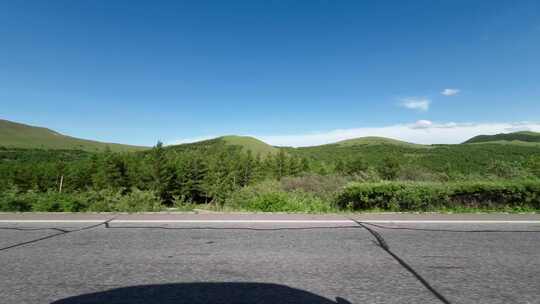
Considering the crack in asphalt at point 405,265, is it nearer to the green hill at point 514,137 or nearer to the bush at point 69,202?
the bush at point 69,202

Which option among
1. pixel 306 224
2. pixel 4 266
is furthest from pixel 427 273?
pixel 4 266

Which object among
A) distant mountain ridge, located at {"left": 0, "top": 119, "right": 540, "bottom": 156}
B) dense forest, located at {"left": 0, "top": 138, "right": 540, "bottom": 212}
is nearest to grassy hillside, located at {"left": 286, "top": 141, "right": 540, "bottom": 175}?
dense forest, located at {"left": 0, "top": 138, "right": 540, "bottom": 212}

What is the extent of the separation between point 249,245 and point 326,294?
6.76ft

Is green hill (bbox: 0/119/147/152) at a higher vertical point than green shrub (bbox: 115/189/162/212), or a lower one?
higher

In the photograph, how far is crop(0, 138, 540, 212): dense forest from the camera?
930 cm

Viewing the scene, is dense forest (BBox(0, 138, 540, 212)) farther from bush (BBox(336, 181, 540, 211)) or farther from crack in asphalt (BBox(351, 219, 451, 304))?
crack in asphalt (BBox(351, 219, 451, 304))

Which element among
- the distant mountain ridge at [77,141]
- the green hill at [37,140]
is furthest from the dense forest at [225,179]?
the distant mountain ridge at [77,141]

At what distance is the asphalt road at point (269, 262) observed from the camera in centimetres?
318

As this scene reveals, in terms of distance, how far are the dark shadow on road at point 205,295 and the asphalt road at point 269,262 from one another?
1cm

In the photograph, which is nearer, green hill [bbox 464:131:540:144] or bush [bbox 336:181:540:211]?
bush [bbox 336:181:540:211]

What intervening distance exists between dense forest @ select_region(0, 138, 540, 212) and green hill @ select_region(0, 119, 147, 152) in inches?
575

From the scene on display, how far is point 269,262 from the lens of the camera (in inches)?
165

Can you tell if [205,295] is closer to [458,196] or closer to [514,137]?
[458,196]

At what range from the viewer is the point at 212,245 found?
5.04m
